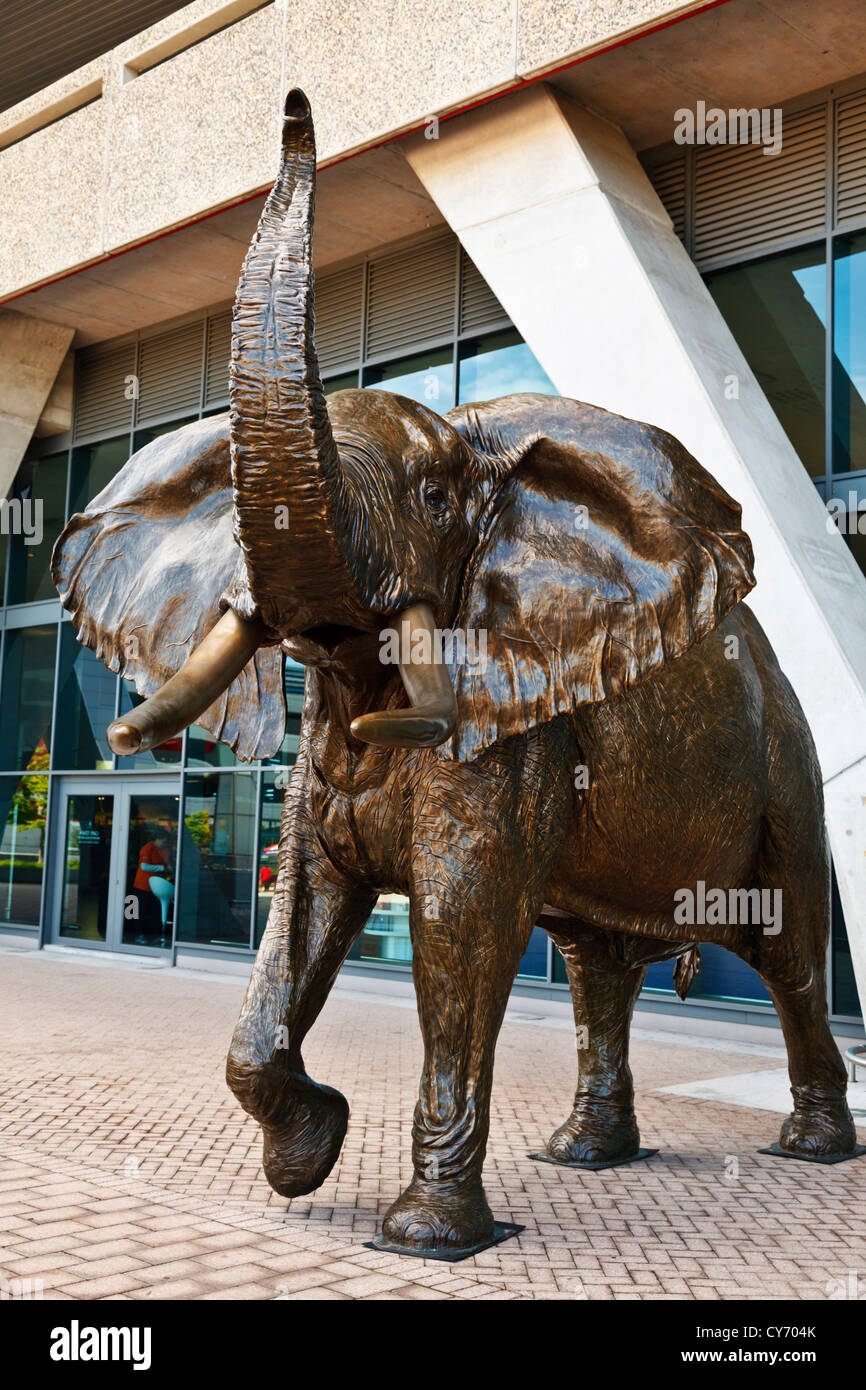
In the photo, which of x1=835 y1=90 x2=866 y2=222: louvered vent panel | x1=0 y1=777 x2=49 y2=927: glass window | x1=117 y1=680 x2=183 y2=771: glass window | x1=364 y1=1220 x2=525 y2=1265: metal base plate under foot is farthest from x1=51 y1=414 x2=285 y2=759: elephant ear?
x1=0 y1=777 x2=49 y2=927: glass window

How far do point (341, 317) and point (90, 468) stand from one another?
17.2 ft

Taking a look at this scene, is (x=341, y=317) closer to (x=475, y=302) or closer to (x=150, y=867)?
(x=475, y=302)

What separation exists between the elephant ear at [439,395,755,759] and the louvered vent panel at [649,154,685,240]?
27.5 ft

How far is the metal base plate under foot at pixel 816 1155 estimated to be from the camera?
6.23 metres

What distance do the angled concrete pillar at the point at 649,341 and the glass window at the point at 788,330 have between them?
0.72 m

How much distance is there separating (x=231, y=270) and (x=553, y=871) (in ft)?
40.1

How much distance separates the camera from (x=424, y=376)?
14.6 m

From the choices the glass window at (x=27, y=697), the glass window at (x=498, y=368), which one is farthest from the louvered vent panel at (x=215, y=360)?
the glass window at (x=27, y=697)

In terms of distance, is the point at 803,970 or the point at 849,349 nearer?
the point at 803,970

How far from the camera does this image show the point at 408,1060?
9.52m

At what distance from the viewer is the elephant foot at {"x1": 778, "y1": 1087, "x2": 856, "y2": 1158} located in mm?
6262

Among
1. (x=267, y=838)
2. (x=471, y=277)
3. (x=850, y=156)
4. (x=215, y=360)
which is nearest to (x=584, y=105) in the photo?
(x=850, y=156)

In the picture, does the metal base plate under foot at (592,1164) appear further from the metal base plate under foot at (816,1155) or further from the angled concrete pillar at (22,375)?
the angled concrete pillar at (22,375)
